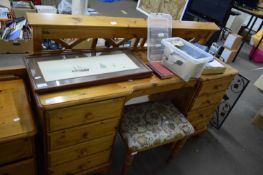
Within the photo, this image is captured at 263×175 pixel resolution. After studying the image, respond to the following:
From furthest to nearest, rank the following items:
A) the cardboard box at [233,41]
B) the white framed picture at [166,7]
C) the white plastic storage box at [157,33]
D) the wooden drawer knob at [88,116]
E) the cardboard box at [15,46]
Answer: the white framed picture at [166,7], the cardboard box at [233,41], the cardboard box at [15,46], the white plastic storage box at [157,33], the wooden drawer knob at [88,116]

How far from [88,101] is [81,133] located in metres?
0.22

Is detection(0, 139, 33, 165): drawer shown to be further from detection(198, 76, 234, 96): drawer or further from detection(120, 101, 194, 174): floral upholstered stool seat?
detection(198, 76, 234, 96): drawer

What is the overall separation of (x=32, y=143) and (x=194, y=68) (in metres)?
0.91

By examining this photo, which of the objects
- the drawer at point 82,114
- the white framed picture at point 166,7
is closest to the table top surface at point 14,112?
the drawer at point 82,114

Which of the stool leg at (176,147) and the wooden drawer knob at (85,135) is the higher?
the wooden drawer knob at (85,135)

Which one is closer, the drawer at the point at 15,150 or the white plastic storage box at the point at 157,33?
the drawer at the point at 15,150

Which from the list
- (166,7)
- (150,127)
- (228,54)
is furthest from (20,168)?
(166,7)

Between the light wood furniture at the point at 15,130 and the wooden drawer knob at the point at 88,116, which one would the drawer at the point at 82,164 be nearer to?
the light wood furniture at the point at 15,130

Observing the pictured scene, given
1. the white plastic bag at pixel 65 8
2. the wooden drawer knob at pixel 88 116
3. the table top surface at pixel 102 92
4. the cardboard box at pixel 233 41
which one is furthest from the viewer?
the cardboard box at pixel 233 41

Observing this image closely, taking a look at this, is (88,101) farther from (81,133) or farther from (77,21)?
(77,21)

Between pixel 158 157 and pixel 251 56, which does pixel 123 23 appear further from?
pixel 251 56

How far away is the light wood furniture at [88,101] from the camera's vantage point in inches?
37.9

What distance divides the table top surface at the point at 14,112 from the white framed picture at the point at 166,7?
258cm

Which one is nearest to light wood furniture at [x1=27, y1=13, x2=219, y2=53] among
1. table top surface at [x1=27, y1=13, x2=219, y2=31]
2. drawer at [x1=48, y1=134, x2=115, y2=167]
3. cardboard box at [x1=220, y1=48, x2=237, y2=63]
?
table top surface at [x1=27, y1=13, x2=219, y2=31]
